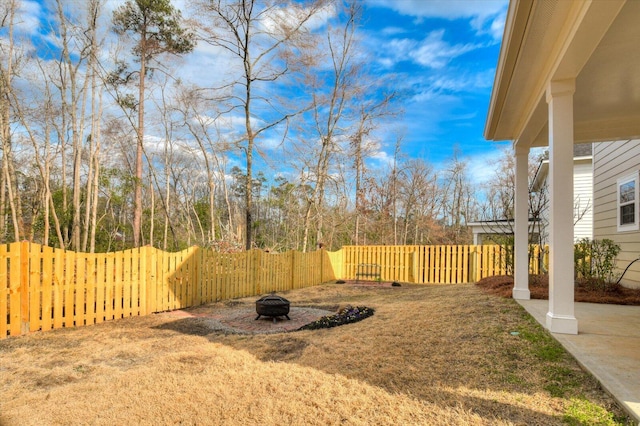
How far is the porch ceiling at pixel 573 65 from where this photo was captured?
9.69ft

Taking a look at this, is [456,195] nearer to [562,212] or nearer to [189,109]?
[189,109]

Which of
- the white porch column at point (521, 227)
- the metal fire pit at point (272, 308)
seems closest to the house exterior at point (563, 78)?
the white porch column at point (521, 227)

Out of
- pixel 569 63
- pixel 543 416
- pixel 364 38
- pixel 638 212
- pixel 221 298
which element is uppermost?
pixel 364 38

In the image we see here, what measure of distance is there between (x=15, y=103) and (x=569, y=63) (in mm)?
14263

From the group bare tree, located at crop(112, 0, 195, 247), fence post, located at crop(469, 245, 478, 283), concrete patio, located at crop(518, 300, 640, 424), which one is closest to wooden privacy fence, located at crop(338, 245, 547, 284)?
fence post, located at crop(469, 245, 478, 283)

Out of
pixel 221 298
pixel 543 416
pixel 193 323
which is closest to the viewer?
pixel 543 416

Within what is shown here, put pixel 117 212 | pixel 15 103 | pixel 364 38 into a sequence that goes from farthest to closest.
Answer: pixel 117 212 → pixel 364 38 → pixel 15 103

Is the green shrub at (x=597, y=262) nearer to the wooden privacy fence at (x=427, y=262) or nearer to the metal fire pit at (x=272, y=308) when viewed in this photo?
the wooden privacy fence at (x=427, y=262)

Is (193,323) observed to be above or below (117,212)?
below

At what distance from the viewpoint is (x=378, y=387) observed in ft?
9.52

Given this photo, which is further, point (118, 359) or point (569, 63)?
point (118, 359)

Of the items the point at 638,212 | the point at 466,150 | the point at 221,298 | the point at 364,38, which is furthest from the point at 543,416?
the point at 466,150

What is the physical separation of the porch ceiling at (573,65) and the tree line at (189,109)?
8.50 metres

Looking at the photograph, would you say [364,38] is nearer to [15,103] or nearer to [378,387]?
[15,103]
